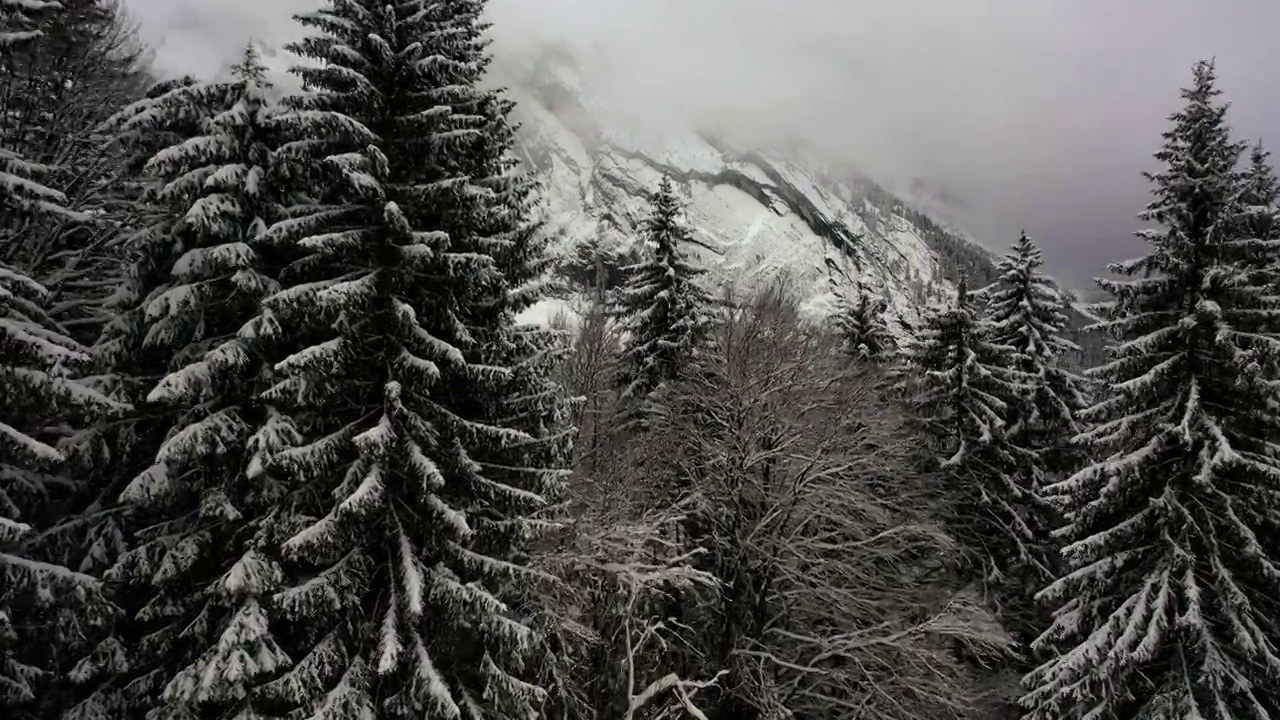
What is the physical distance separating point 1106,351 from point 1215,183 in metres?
3.49

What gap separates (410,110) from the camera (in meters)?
11.1

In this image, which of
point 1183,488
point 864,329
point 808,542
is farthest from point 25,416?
point 864,329

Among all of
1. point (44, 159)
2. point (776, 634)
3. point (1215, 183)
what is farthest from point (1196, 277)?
point (44, 159)

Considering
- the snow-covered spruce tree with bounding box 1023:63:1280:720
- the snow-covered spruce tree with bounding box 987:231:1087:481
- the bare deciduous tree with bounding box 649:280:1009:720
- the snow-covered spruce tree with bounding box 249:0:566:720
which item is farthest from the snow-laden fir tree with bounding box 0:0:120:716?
the snow-covered spruce tree with bounding box 987:231:1087:481

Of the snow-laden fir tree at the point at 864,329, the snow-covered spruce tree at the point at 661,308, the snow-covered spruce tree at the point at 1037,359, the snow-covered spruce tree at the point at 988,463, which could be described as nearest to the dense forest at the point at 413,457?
the snow-covered spruce tree at the point at 988,463

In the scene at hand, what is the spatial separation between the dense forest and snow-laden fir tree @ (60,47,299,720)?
0.18 ft

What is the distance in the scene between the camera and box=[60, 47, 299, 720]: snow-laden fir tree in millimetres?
8984

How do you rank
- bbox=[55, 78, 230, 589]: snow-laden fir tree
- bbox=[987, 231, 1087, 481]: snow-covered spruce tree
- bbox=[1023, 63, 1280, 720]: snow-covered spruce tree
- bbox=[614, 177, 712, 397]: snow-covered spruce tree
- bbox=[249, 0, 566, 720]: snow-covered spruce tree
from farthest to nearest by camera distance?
1. bbox=[614, 177, 712, 397]: snow-covered spruce tree
2. bbox=[987, 231, 1087, 481]: snow-covered spruce tree
3. bbox=[1023, 63, 1280, 720]: snow-covered spruce tree
4. bbox=[55, 78, 230, 589]: snow-laden fir tree
5. bbox=[249, 0, 566, 720]: snow-covered spruce tree

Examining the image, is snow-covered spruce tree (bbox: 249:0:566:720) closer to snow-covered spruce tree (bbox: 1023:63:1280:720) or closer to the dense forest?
the dense forest

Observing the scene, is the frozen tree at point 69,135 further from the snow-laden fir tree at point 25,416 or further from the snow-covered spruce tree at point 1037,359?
the snow-covered spruce tree at point 1037,359

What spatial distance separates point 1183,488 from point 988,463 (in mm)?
6708

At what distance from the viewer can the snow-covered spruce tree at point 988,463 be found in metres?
19.7

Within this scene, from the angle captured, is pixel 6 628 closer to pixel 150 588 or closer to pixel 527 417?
pixel 150 588

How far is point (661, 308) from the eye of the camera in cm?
2114
